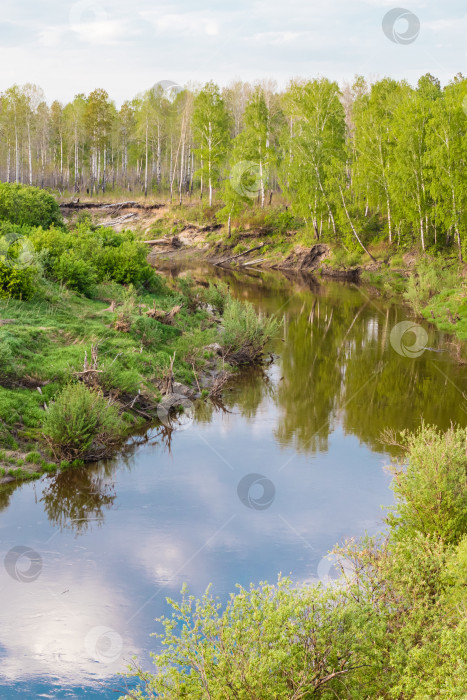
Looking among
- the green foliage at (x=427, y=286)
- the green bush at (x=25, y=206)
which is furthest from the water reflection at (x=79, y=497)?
the green foliage at (x=427, y=286)

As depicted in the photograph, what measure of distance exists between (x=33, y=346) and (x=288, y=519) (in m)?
9.12

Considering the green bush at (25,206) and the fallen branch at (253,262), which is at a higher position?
the green bush at (25,206)

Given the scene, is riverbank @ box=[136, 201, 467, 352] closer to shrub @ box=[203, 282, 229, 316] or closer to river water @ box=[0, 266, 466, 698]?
shrub @ box=[203, 282, 229, 316]

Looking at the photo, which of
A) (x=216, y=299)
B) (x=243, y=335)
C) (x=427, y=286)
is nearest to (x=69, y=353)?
(x=243, y=335)

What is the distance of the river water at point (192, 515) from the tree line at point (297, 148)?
21340 millimetres

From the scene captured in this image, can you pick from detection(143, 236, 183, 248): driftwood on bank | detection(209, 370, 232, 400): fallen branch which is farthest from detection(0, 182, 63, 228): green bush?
detection(143, 236, 183, 248): driftwood on bank

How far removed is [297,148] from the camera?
50.2 meters

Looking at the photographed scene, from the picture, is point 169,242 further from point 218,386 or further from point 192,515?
point 192,515

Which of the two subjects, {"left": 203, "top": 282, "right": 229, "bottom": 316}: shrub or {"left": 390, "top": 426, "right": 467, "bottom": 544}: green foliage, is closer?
{"left": 390, "top": 426, "right": 467, "bottom": 544}: green foliage

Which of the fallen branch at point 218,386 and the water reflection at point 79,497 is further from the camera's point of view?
the fallen branch at point 218,386

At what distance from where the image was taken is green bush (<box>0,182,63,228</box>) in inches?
1329

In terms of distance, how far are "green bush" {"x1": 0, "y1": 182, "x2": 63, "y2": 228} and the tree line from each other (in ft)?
69.1

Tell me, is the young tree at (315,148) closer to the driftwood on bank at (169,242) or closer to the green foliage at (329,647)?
the driftwood on bank at (169,242)

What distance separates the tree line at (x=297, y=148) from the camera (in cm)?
3950
